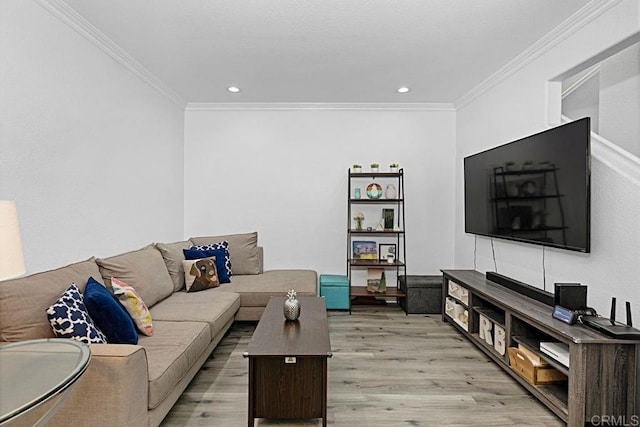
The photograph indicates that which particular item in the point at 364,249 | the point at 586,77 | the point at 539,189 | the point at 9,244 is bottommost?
the point at 364,249

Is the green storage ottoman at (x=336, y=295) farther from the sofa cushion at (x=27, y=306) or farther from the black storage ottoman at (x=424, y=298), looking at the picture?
the sofa cushion at (x=27, y=306)

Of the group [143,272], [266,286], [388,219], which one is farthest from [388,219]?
[143,272]

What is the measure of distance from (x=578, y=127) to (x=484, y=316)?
5.69 feet

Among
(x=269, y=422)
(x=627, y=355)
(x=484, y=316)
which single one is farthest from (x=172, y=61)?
(x=627, y=355)

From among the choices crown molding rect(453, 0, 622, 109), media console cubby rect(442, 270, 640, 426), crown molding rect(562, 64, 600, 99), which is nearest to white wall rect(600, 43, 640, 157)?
crown molding rect(562, 64, 600, 99)

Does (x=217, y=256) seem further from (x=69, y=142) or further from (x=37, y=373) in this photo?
(x=37, y=373)

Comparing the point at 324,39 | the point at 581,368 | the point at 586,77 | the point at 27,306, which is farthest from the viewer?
the point at 586,77

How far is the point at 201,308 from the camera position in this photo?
3.40m

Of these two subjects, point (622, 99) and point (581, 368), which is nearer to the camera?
point (581, 368)

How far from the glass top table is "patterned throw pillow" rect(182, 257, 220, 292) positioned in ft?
8.00

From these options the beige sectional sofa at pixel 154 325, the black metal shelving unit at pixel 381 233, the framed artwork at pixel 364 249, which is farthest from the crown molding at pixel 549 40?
the beige sectional sofa at pixel 154 325

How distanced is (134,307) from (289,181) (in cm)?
316

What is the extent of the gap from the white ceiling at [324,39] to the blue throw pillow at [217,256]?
1.86 metres

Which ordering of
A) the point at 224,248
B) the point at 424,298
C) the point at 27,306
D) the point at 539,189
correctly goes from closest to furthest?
the point at 27,306 < the point at 539,189 < the point at 224,248 < the point at 424,298
